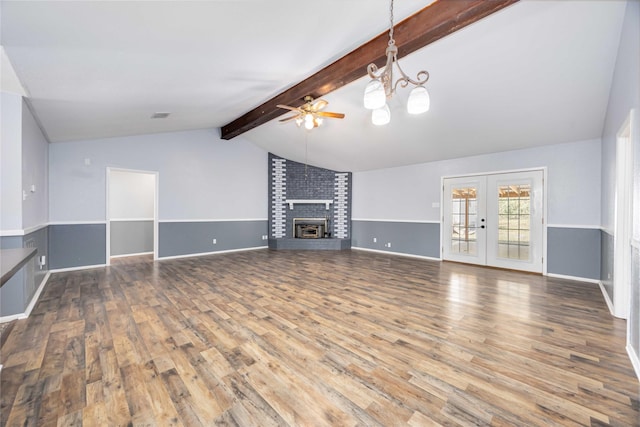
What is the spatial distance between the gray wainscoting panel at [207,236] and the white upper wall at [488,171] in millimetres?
3001

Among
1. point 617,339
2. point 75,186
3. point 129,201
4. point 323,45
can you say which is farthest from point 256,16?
point 129,201

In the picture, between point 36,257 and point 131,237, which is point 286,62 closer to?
point 36,257

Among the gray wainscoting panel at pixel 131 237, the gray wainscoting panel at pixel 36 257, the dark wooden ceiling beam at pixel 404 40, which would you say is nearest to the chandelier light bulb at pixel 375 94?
the dark wooden ceiling beam at pixel 404 40

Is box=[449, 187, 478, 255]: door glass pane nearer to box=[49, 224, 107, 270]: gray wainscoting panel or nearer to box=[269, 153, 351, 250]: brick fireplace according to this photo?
box=[269, 153, 351, 250]: brick fireplace

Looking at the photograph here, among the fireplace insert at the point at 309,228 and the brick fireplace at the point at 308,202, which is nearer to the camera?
the brick fireplace at the point at 308,202

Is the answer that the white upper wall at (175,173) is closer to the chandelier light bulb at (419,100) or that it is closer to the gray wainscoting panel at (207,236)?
the gray wainscoting panel at (207,236)

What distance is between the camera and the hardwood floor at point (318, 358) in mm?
1605

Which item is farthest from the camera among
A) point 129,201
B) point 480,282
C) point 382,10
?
point 129,201

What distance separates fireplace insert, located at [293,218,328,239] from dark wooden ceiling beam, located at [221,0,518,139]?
4.26 m

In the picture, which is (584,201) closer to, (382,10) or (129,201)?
(382,10)

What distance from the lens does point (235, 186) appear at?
24.6 ft

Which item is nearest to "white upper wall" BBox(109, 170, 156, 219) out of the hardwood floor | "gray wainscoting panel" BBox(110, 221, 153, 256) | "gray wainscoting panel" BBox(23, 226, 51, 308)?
"gray wainscoting panel" BBox(110, 221, 153, 256)

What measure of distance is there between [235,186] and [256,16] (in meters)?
5.62

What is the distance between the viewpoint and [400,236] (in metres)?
7.00
